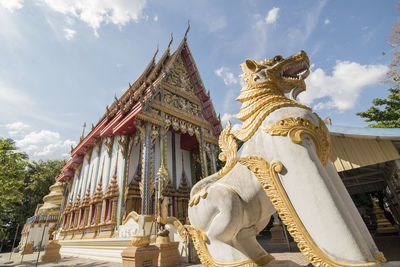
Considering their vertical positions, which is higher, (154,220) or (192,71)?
(192,71)

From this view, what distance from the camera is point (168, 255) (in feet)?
13.4

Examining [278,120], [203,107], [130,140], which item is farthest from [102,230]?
[278,120]

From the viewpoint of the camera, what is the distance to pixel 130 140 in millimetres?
8258

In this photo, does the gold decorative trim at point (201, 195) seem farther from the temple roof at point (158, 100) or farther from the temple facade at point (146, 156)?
the temple roof at point (158, 100)

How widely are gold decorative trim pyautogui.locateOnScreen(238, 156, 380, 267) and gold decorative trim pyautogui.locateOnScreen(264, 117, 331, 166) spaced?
225 millimetres

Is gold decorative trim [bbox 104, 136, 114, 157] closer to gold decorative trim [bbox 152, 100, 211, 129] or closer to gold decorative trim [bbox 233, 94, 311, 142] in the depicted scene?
gold decorative trim [bbox 152, 100, 211, 129]

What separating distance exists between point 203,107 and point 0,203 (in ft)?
29.3

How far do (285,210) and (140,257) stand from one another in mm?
3073

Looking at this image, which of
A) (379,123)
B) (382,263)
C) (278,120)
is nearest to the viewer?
(382,263)

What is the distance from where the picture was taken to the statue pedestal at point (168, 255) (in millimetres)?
3936

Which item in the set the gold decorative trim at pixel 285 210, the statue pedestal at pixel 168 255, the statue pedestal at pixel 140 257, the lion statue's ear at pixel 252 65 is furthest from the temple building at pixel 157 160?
the gold decorative trim at pixel 285 210

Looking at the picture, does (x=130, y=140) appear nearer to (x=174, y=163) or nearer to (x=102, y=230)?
(x=174, y=163)

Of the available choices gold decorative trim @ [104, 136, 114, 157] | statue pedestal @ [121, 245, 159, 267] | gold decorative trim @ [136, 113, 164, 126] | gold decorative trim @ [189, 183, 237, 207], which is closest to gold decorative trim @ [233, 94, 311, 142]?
gold decorative trim @ [189, 183, 237, 207]

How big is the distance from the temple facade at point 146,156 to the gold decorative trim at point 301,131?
4512mm
